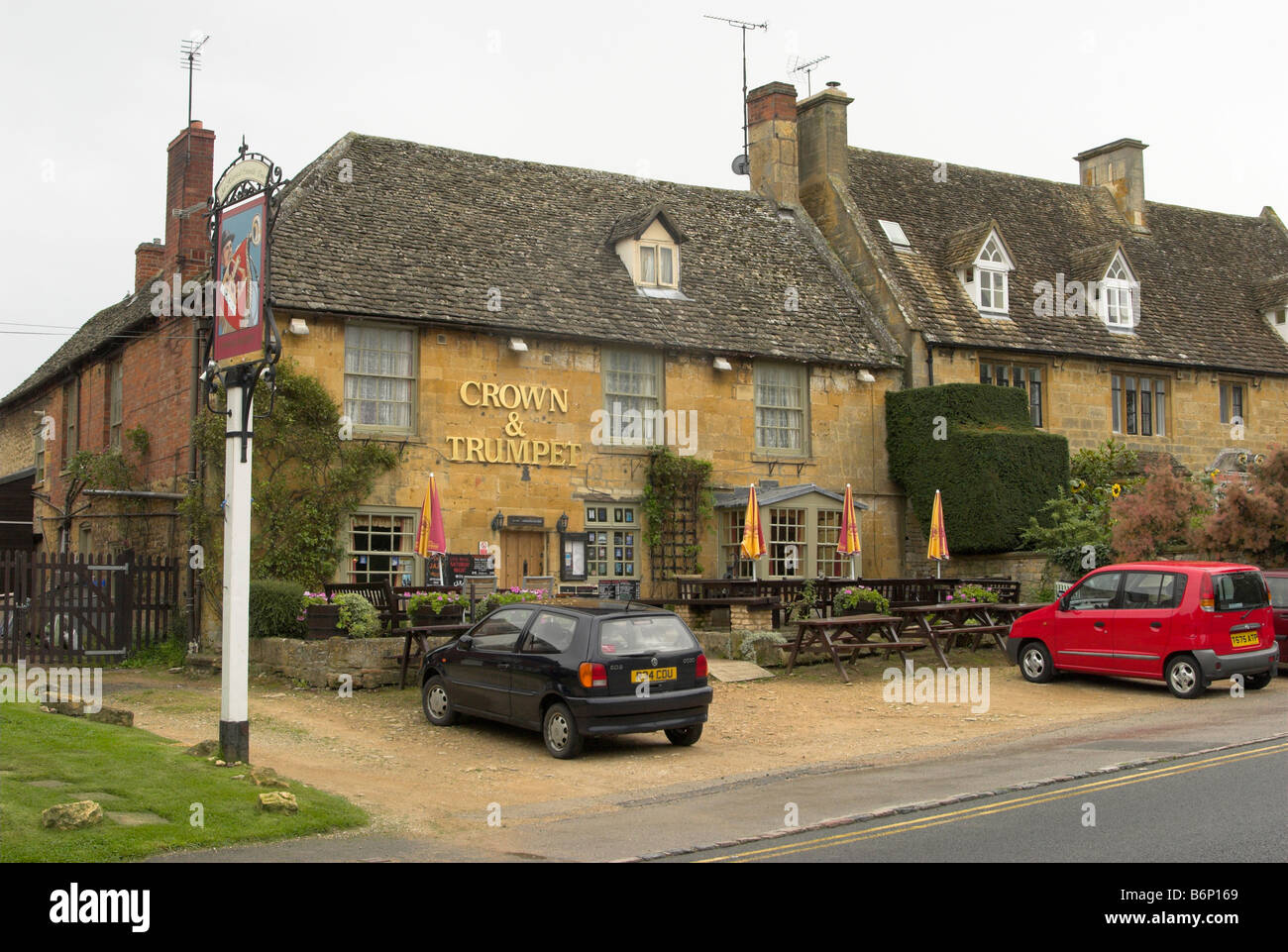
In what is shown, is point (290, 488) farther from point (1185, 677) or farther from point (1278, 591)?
point (1278, 591)

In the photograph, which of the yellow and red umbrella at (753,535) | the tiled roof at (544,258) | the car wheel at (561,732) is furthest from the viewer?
the tiled roof at (544,258)

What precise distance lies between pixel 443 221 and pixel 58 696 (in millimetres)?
12780

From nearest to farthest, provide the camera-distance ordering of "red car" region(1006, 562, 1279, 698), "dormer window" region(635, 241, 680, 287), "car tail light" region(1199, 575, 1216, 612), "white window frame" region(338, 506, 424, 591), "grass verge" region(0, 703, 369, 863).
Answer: "grass verge" region(0, 703, 369, 863) < "car tail light" region(1199, 575, 1216, 612) < "red car" region(1006, 562, 1279, 698) < "white window frame" region(338, 506, 424, 591) < "dormer window" region(635, 241, 680, 287)

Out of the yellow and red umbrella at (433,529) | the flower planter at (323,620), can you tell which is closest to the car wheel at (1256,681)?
the yellow and red umbrella at (433,529)

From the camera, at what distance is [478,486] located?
891 inches

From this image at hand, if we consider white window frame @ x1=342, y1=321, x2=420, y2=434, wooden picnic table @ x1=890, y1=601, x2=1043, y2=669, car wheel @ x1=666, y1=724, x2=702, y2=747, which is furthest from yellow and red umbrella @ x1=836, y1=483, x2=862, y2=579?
car wheel @ x1=666, y1=724, x2=702, y2=747

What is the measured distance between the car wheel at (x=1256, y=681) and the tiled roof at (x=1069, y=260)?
11.6 meters

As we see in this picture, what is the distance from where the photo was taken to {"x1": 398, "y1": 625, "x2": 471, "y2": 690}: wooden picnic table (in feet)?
56.0

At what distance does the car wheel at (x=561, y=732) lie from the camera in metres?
12.9

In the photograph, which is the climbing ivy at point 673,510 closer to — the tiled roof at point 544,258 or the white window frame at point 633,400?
the white window frame at point 633,400

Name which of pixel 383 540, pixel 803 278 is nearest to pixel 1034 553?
pixel 803 278

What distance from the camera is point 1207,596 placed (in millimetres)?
16328

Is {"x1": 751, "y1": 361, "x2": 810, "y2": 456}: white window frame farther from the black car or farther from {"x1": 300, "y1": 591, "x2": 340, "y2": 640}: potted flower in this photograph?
the black car

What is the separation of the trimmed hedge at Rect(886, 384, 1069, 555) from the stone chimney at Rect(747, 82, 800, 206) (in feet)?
22.0
